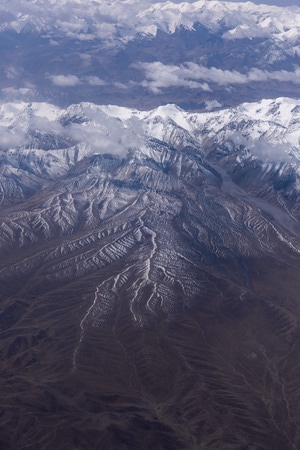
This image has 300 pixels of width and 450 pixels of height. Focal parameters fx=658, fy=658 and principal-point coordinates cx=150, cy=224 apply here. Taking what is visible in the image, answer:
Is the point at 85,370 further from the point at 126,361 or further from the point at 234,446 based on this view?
the point at 234,446

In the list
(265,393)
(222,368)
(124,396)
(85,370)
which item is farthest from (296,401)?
(85,370)

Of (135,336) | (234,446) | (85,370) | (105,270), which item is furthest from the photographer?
(105,270)

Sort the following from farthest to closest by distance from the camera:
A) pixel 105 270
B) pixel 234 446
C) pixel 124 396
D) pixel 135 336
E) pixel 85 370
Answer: pixel 105 270, pixel 135 336, pixel 85 370, pixel 124 396, pixel 234 446

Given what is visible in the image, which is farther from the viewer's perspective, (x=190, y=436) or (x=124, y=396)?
(x=124, y=396)

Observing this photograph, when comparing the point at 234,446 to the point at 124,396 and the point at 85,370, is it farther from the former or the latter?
the point at 85,370

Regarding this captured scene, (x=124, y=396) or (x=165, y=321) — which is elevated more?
(x=124, y=396)

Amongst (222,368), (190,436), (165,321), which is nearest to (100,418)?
(190,436)

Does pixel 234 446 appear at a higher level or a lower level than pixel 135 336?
higher

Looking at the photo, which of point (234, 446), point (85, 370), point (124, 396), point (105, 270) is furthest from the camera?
point (105, 270)

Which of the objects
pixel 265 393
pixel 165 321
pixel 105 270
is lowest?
pixel 105 270
